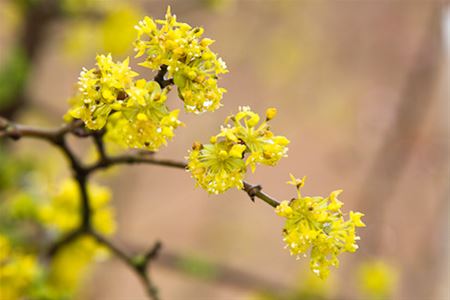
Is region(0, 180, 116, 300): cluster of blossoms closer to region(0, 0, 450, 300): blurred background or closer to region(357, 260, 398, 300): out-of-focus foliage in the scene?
region(357, 260, 398, 300): out-of-focus foliage

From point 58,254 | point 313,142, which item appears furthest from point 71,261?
point 313,142

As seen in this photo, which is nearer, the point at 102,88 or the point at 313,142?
the point at 102,88

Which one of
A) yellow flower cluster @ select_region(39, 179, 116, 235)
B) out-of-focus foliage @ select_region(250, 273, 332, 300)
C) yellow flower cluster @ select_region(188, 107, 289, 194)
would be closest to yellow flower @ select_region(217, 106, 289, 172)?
yellow flower cluster @ select_region(188, 107, 289, 194)

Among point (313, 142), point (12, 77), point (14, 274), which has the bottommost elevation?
point (14, 274)

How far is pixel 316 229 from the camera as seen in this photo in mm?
363

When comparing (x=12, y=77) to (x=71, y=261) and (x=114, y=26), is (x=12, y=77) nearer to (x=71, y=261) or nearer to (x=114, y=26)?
(x=114, y=26)

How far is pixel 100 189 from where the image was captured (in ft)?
2.25

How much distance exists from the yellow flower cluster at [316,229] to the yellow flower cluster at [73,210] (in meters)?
0.35

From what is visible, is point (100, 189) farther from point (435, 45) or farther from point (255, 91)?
point (435, 45)

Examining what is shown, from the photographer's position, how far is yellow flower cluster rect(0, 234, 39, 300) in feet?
2.01

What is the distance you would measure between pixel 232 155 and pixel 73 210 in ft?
1.28

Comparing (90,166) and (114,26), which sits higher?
(114,26)

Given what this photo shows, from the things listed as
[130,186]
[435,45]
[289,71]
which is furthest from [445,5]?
[130,186]

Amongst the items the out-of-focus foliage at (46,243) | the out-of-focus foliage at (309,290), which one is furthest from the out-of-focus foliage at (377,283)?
the out-of-focus foliage at (46,243)
